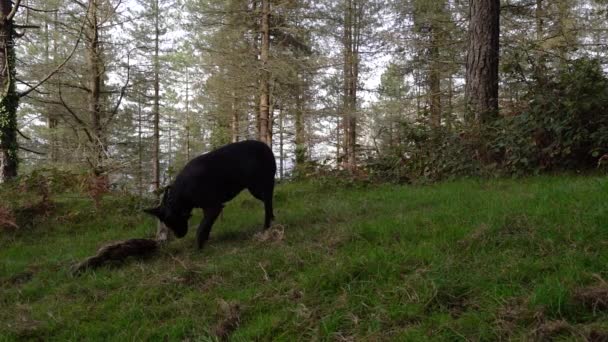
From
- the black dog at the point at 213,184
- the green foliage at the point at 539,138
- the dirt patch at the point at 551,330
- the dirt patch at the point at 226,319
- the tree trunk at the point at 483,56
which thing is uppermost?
the tree trunk at the point at 483,56

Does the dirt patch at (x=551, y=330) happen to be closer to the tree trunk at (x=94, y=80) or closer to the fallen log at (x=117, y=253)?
the fallen log at (x=117, y=253)

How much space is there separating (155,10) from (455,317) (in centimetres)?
2037

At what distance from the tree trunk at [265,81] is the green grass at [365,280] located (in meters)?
11.3

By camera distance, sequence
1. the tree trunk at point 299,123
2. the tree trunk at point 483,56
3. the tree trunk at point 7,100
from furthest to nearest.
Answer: the tree trunk at point 299,123, the tree trunk at point 7,100, the tree trunk at point 483,56

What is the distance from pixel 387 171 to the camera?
9.38 metres

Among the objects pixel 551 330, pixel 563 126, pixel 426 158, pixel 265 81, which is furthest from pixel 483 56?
pixel 265 81

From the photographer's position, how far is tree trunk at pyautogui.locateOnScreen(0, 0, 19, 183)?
1008 centimetres

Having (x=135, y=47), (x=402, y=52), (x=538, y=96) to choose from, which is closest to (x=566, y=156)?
(x=538, y=96)

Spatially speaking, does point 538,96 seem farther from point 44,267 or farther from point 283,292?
point 44,267

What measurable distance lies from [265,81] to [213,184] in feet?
39.2

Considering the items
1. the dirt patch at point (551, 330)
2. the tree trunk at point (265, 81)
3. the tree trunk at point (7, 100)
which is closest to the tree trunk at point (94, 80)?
the tree trunk at point (7, 100)

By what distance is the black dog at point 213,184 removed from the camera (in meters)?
5.72

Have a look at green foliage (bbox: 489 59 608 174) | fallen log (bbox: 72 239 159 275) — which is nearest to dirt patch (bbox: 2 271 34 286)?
fallen log (bbox: 72 239 159 275)

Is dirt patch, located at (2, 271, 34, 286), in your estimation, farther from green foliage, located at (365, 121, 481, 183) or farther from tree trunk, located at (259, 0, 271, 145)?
tree trunk, located at (259, 0, 271, 145)
